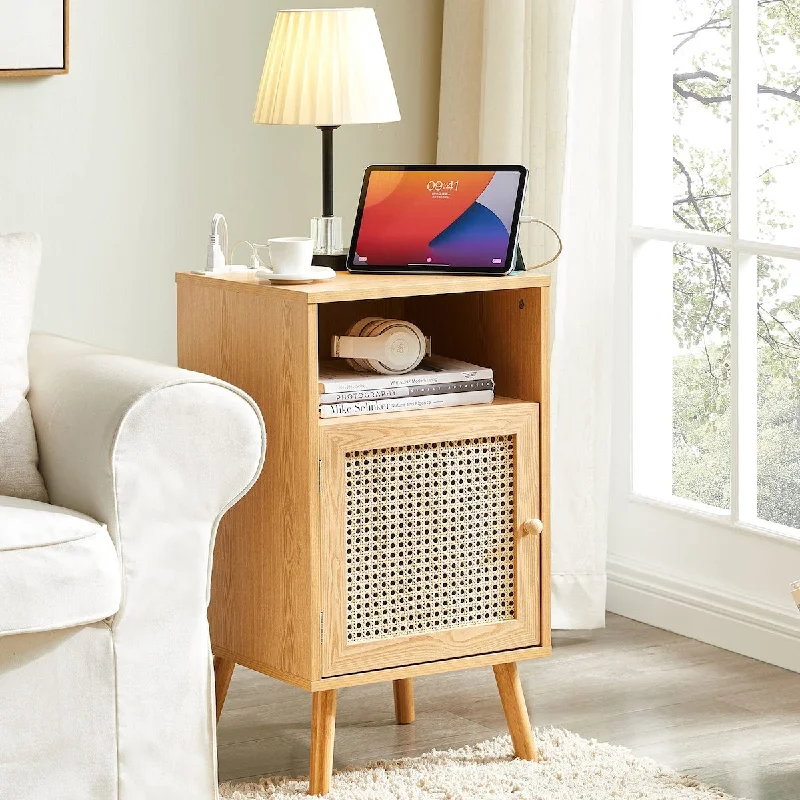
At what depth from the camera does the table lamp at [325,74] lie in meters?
2.70

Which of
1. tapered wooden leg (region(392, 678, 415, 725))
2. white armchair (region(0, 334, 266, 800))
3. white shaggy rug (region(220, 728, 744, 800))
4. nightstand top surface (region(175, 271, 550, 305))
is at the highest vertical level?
nightstand top surface (region(175, 271, 550, 305))

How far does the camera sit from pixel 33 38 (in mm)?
3074

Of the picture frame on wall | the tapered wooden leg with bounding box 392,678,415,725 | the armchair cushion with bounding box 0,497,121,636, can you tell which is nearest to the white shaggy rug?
the tapered wooden leg with bounding box 392,678,415,725

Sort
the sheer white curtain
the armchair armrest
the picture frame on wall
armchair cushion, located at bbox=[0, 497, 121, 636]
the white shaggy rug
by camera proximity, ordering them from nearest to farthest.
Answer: armchair cushion, located at bbox=[0, 497, 121, 636] → the armchair armrest → the white shaggy rug → the picture frame on wall → the sheer white curtain

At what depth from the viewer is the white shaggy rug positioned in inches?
97.8

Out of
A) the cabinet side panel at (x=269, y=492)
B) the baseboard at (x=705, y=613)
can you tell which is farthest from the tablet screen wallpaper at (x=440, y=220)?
the baseboard at (x=705, y=613)

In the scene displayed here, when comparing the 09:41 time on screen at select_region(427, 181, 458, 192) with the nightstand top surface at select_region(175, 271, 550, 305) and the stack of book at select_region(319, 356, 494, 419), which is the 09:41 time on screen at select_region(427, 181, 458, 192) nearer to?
the nightstand top surface at select_region(175, 271, 550, 305)

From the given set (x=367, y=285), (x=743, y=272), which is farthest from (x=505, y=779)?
(x=743, y=272)

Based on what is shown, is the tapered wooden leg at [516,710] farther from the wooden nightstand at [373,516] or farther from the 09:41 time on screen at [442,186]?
the 09:41 time on screen at [442,186]

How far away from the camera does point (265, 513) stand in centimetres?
252

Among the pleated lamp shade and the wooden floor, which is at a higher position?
Answer: the pleated lamp shade

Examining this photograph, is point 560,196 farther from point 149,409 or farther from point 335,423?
point 149,409

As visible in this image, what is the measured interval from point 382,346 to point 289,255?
21 centimetres

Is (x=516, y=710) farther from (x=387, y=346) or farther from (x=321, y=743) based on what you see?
(x=387, y=346)
